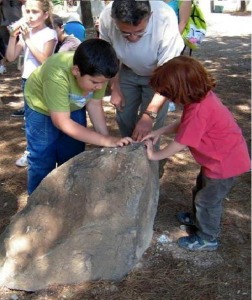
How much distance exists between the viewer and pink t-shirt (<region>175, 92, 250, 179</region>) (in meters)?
2.44

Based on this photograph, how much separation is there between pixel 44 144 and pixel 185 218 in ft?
3.67

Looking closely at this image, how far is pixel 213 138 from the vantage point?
2.54m

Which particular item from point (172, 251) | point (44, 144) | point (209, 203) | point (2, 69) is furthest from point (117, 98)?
point (2, 69)

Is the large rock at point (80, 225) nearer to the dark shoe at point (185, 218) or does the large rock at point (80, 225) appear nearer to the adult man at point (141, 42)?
the adult man at point (141, 42)

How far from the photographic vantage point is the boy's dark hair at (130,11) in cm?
248

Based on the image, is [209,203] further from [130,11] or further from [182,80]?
[130,11]

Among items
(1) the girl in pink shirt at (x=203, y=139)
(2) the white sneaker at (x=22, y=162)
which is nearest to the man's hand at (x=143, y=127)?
(1) the girl in pink shirt at (x=203, y=139)

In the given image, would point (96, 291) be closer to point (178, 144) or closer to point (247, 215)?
point (178, 144)

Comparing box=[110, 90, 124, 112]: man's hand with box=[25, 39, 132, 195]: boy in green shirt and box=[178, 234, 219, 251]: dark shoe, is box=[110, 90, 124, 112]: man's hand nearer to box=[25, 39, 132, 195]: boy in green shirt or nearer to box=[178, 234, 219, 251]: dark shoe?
box=[25, 39, 132, 195]: boy in green shirt

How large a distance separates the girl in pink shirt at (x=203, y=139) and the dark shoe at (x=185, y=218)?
0.19 metres

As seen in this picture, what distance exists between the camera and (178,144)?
2484 millimetres

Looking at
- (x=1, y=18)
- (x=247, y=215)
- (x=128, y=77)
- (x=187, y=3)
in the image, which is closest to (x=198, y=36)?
(x=187, y=3)

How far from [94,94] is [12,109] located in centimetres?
312

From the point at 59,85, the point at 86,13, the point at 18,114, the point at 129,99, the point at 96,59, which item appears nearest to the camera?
the point at 96,59
